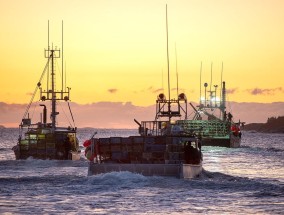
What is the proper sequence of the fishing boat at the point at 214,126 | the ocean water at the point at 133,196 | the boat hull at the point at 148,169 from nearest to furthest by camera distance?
the ocean water at the point at 133,196 < the boat hull at the point at 148,169 < the fishing boat at the point at 214,126

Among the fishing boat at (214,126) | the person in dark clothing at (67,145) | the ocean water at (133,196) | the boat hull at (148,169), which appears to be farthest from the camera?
the fishing boat at (214,126)

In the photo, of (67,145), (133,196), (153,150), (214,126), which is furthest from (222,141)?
(133,196)

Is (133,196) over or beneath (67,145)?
beneath

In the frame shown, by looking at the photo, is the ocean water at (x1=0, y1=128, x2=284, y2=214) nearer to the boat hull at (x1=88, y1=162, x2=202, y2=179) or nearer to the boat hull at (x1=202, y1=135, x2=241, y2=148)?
the boat hull at (x1=88, y1=162, x2=202, y2=179)

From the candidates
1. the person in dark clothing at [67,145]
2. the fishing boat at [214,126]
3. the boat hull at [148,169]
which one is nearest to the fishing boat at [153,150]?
the boat hull at [148,169]

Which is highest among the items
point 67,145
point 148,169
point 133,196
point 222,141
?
point 222,141

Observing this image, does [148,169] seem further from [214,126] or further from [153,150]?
[214,126]

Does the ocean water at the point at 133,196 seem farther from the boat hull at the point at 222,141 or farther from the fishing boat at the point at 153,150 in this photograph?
the boat hull at the point at 222,141

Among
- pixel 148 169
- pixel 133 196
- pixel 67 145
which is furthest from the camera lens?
pixel 67 145

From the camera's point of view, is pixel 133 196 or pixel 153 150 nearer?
pixel 133 196

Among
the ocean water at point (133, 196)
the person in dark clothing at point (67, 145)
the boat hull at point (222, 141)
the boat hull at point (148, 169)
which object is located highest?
the boat hull at point (222, 141)

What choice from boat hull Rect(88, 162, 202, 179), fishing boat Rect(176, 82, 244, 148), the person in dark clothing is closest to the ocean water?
boat hull Rect(88, 162, 202, 179)

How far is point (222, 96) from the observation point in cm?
16675

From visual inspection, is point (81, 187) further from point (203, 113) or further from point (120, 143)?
point (203, 113)
